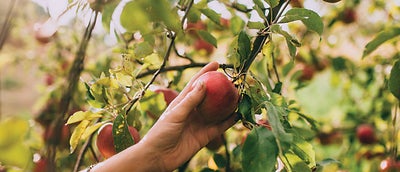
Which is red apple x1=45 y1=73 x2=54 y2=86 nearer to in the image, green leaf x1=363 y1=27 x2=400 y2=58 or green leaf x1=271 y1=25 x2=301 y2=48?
green leaf x1=363 y1=27 x2=400 y2=58

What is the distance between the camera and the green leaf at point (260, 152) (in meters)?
0.64

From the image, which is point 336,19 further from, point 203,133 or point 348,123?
point 203,133

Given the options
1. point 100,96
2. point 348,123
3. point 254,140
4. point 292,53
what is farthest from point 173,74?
point 348,123

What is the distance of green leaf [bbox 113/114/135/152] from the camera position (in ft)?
2.77

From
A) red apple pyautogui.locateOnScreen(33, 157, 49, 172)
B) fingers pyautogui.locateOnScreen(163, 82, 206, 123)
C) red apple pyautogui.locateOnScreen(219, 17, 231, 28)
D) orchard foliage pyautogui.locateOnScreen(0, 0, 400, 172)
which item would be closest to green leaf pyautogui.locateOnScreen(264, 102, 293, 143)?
orchard foliage pyautogui.locateOnScreen(0, 0, 400, 172)

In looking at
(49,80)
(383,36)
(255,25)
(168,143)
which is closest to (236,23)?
(383,36)

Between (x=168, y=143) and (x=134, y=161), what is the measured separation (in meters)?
0.06

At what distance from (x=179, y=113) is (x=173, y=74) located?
51 centimetres

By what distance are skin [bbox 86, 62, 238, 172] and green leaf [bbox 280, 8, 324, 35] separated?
7.2 inches

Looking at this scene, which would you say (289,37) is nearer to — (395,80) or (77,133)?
(395,80)

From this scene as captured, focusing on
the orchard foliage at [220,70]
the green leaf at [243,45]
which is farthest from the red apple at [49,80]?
the green leaf at [243,45]

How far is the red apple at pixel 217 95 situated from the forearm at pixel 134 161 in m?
0.11

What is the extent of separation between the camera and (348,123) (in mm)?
2182

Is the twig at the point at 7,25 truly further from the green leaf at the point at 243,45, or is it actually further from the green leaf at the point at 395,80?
the green leaf at the point at 395,80
